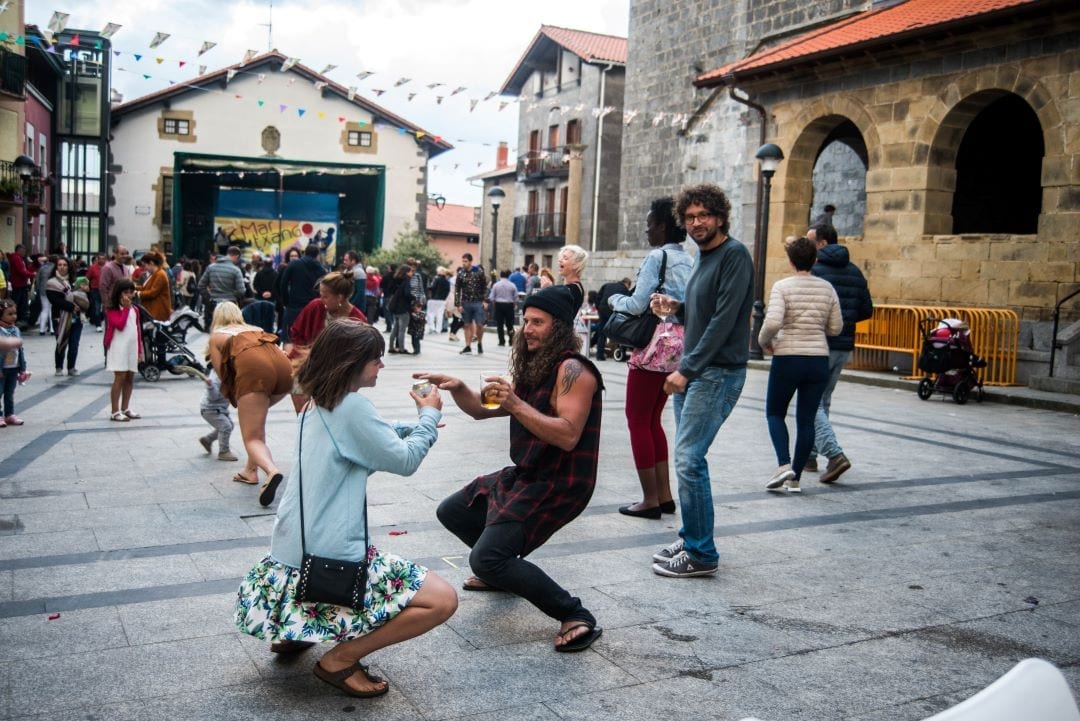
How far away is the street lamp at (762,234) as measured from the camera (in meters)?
16.7

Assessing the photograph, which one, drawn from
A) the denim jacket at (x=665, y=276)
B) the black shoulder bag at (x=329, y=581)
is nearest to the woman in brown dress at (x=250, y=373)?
the denim jacket at (x=665, y=276)

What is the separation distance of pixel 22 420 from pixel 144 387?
9.98ft

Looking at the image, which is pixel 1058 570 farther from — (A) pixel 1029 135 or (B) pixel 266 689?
(A) pixel 1029 135

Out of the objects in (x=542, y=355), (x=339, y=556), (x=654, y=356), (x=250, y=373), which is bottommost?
(x=339, y=556)

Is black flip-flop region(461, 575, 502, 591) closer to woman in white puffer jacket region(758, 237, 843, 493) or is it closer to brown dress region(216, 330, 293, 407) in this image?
brown dress region(216, 330, 293, 407)

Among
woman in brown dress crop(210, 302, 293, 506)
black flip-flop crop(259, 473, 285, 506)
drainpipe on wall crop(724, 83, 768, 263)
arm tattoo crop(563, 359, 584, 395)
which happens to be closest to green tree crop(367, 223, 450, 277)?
drainpipe on wall crop(724, 83, 768, 263)

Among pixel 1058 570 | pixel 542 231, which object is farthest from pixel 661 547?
pixel 542 231

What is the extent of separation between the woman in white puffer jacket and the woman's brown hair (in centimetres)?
369

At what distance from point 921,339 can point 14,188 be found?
2141 centimetres

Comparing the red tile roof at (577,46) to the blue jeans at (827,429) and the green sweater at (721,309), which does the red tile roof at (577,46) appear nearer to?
the blue jeans at (827,429)

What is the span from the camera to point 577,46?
134 ft

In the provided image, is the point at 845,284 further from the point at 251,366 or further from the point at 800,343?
the point at 251,366

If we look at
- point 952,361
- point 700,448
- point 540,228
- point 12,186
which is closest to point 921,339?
point 952,361

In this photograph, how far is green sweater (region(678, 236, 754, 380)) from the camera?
4.73 metres
